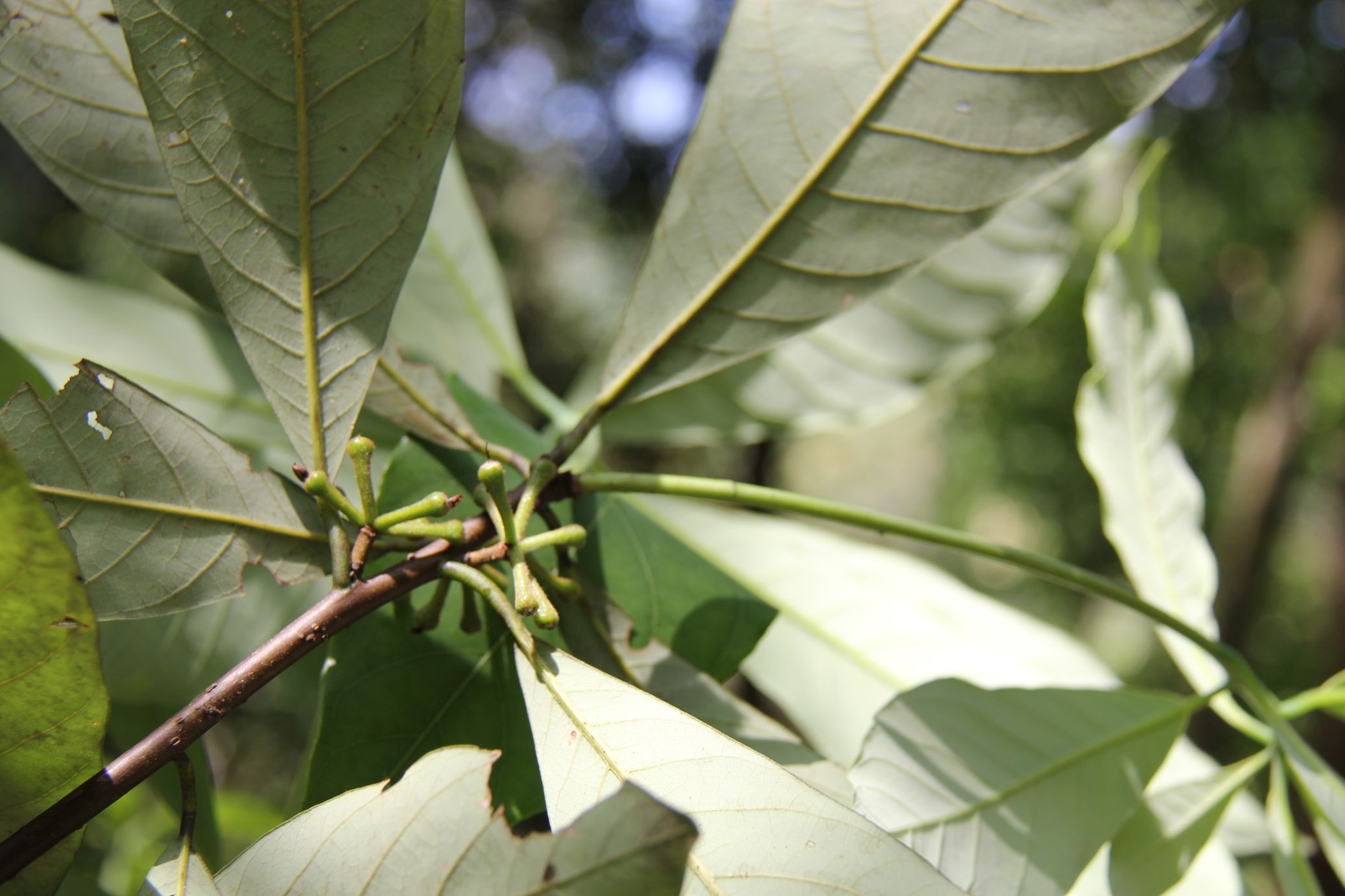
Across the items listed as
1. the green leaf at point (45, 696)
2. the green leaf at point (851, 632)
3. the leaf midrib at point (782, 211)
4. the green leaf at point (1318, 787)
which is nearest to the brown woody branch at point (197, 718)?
the green leaf at point (45, 696)

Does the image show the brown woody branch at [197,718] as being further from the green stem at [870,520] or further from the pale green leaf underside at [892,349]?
the pale green leaf underside at [892,349]

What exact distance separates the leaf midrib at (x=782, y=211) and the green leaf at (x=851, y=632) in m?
0.17

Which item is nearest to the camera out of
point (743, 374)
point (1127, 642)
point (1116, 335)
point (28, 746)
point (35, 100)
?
point (28, 746)

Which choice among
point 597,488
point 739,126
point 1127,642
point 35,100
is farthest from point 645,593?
point 1127,642

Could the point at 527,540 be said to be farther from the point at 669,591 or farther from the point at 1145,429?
the point at 1145,429

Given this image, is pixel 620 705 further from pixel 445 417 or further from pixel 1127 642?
pixel 1127 642

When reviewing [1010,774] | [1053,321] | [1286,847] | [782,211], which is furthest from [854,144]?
[1053,321]

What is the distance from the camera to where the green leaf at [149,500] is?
26 cm

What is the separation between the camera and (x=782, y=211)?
330mm

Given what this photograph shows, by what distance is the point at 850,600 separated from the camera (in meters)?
0.56

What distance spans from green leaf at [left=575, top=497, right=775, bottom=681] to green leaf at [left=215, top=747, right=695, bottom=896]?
124 millimetres

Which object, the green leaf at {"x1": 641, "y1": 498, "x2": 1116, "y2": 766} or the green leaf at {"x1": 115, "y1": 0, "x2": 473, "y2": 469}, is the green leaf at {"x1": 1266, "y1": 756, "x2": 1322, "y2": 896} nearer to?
the green leaf at {"x1": 641, "y1": 498, "x2": 1116, "y2": 766}

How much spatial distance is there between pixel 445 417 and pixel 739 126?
0.53 ft

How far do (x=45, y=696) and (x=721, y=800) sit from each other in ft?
0.59
